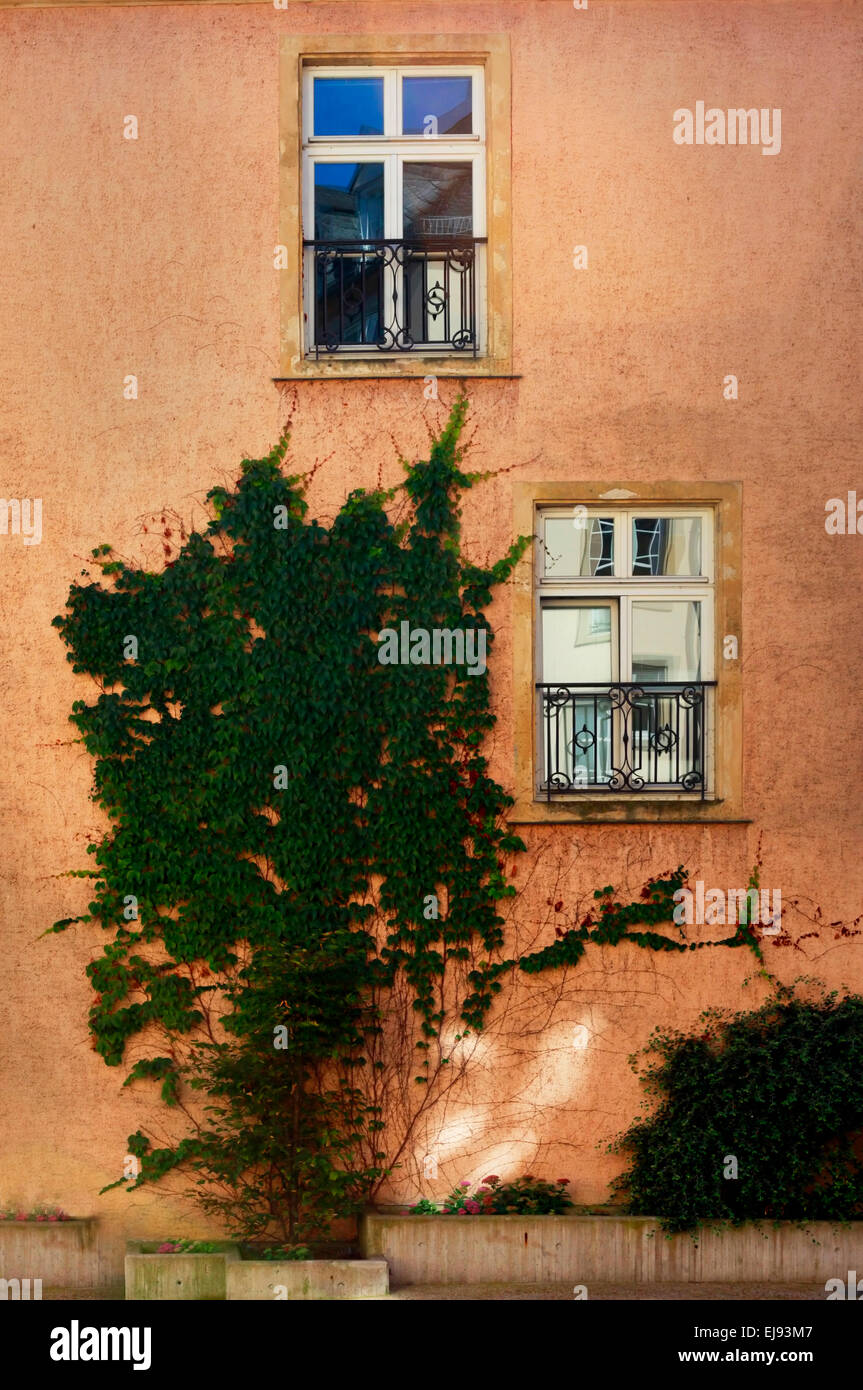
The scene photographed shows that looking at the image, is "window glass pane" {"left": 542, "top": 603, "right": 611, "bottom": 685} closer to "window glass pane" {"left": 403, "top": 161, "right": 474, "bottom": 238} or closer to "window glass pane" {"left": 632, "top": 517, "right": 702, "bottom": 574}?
"window glass pane" {"left": 632, "top": 517, "right": 702, "bottom": 574}

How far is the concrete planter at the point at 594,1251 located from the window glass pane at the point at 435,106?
20.1 feet

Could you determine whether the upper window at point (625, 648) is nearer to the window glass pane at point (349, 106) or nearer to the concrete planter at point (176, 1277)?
the window glass pane at point (349, 106)

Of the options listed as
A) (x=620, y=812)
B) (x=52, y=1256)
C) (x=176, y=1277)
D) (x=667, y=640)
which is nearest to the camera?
(x=176, y=1277)

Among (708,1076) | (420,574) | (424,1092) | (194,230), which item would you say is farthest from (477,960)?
(194,230)

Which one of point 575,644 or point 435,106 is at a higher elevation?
point 435,106

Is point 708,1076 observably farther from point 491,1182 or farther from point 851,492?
point 851,492

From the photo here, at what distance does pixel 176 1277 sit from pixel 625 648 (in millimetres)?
4134

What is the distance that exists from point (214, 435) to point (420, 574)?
143cm

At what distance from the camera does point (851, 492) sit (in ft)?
27.6

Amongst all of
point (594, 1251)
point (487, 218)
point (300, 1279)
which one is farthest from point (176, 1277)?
point (487, 218)

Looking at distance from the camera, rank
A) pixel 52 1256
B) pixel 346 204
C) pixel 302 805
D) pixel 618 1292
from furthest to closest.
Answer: pixel 346 204 < pixel 302 805 < pixel 52 1256 < pixel 618 1292

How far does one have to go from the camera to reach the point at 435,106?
28.5ft

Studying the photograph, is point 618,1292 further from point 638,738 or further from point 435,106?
point 435,106
